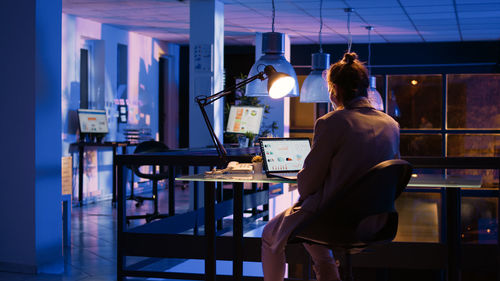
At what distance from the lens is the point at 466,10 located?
28.0ft

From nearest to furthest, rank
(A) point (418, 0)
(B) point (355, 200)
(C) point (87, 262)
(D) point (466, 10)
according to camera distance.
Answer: (B) point (355, 200)
(C) point (87, 262)
(A) point (418, 0)
(D) point (466, 10)

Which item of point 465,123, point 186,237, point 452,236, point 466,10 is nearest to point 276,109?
point 466,10

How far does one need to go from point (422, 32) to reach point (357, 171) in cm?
870

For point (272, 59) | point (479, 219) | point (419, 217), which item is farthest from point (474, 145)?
point (272, 59)

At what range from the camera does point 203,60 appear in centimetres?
810

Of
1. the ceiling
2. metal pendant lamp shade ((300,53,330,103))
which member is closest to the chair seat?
metal pendant lamp shade ((300,53,330,103))

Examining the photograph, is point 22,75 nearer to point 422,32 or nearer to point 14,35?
point 14,35

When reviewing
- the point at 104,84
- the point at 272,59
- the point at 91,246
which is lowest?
the point at 91,246

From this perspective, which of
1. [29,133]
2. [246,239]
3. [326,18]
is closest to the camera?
[246,239]

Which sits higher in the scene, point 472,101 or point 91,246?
point 472,101

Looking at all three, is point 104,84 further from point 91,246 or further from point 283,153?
point 283,153

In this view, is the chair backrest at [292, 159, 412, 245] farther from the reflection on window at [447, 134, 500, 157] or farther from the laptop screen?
the reflection on window at [447, 134, 500, 157]

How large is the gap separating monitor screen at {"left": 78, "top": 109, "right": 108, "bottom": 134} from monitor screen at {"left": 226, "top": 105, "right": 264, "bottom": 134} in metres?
2.70

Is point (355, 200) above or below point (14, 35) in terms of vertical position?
below
